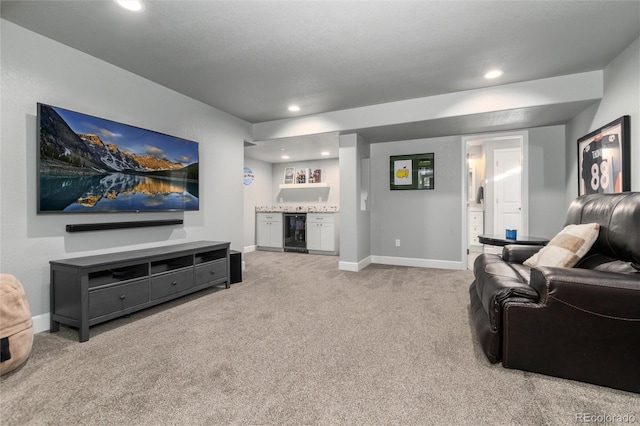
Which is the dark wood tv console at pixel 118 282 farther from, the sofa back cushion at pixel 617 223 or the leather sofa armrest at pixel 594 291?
the sofa back cushion at pixel 617 223

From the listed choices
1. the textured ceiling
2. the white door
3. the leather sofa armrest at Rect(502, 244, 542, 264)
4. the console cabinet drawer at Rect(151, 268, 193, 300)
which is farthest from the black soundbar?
the white door

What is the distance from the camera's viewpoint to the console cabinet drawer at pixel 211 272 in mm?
3288

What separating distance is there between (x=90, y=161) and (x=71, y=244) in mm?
738

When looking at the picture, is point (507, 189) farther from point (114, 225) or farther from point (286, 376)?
point (114, 225)

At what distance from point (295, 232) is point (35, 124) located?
4597 mm

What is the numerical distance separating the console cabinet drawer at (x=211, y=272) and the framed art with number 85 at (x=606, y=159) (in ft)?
13.1

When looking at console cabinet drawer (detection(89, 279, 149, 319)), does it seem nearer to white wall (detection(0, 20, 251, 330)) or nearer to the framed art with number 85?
white wall (detection(0, 20, 251, 330))

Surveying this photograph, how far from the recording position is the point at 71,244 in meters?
2.61

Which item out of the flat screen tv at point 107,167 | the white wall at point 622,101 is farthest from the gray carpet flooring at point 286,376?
the white wall at point 622,101

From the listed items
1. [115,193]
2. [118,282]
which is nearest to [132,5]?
[115,193]

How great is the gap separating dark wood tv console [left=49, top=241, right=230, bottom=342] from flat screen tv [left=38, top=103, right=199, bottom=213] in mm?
518

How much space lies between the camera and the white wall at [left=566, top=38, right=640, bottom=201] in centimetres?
253

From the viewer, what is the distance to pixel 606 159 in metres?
2.95

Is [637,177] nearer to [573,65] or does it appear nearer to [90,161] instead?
[573,65]
